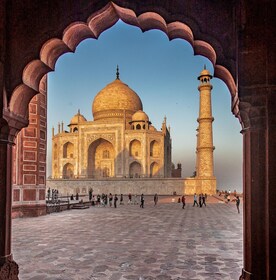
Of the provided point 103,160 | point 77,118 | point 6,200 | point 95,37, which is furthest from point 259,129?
point 77,118

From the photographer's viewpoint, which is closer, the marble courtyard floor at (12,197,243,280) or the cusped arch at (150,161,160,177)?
the marble courtyard floor at (12,197,243,280)

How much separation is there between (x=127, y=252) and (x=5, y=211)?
4313 millimetres

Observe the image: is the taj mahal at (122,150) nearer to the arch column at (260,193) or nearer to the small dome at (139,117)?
the small dome at (139,117)

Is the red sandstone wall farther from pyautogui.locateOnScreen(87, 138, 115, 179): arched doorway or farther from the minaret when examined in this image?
pyautogui.locateOnScreen(87, 138, 115, 179): arched doorway

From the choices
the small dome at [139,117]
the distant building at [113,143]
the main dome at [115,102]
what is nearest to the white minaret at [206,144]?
the distant building at [113,143]

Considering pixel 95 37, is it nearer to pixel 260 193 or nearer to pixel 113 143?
pixel 260 193

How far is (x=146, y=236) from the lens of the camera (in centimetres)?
1096

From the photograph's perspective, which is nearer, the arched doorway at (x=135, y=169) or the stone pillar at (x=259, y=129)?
the stone pillar at (x=259, y=129)

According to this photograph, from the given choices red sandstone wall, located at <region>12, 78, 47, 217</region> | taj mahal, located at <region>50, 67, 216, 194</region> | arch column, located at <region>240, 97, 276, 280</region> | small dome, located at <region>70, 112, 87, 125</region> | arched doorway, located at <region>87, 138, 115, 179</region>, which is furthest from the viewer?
small dome, located at <region>70, 112, 87, 125</region>

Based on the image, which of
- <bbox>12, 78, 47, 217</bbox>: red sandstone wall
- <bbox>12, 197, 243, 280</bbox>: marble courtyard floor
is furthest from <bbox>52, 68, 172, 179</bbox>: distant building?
<bbox>12, 197, 243, 280</bbox>: marble courtyard floor

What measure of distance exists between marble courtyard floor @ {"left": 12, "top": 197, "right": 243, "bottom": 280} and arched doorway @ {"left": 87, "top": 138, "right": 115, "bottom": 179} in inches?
1467

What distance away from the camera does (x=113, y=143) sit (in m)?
46.8

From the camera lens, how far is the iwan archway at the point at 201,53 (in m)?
4.18

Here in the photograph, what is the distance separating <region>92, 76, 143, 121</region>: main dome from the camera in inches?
2005
